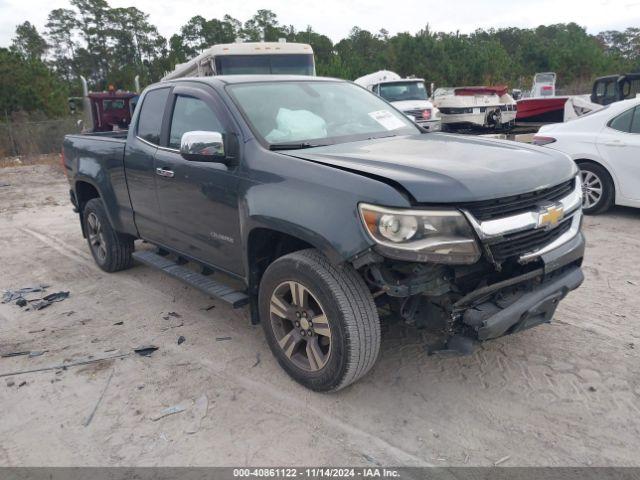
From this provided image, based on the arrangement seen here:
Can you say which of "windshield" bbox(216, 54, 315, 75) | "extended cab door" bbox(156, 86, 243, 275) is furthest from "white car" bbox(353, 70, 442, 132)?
"extended cab door" bbox(156, 86, 243, 275)

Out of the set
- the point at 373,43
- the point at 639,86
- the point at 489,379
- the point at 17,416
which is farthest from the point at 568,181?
the point at 373,43

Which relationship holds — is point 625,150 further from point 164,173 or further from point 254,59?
point 254,59

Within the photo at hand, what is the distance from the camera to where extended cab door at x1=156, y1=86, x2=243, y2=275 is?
11.8ft

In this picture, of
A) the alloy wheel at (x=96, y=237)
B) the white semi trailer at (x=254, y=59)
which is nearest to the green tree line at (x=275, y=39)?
the white semi trailer at (x=254, y=59)

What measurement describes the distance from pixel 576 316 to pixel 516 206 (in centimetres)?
174

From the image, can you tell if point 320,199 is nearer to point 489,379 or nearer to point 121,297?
point 489,379

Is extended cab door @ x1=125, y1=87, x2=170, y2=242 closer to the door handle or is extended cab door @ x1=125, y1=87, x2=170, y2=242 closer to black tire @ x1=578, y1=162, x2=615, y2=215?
the door handle

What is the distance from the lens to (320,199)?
286 cm

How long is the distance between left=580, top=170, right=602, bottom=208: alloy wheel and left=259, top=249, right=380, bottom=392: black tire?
16.5 feet

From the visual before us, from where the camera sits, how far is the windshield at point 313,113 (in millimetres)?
3578

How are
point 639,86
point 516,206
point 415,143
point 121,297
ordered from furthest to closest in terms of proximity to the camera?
point 639,86 → point 121,297 → point 415,143 → point 516,206

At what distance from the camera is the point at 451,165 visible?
290 cm

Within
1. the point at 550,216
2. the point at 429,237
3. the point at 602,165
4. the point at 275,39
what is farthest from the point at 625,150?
the point at 275,39

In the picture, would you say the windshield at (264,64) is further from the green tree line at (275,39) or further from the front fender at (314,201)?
the front fender at (314,201)
